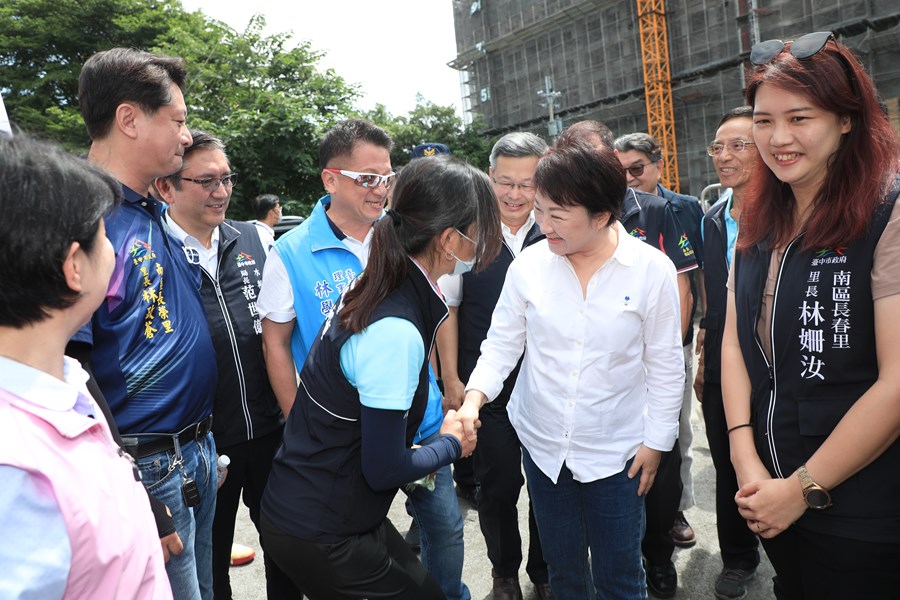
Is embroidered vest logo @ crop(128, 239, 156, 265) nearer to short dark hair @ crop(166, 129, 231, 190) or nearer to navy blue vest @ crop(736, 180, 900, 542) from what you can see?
short dark hair @ crop(166, 129, 231, 190)

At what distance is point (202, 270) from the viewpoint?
2.58 metres

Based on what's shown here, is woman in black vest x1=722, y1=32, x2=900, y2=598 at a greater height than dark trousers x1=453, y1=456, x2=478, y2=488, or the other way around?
woman in black vest x1=722, y1=32, x2=900, y2=598

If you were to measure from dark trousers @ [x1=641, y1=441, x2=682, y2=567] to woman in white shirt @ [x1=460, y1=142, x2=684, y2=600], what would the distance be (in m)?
0.47

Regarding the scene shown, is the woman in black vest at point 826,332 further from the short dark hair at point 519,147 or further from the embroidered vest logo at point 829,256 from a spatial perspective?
the short dark hair at point 519,147

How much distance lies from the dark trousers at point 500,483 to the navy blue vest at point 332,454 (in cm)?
110

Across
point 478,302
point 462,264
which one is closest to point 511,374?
point 478,302

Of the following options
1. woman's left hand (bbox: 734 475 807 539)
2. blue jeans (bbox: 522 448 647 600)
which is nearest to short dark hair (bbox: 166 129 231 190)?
blue jeans (bbox: 522 448 647 600)

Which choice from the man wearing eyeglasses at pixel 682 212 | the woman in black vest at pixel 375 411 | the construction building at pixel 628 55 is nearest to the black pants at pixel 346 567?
the woman in black vest at pixel 375 411

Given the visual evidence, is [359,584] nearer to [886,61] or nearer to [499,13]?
[886,61]

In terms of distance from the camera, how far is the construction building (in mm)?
21156

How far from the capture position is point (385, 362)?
1.60m

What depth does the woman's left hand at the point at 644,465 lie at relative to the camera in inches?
81.4

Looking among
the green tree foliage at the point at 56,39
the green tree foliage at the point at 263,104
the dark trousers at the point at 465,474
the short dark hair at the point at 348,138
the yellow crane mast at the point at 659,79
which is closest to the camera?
the short dark hair at the point at 348,138

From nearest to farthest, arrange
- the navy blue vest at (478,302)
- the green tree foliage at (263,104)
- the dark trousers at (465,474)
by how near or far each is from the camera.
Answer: the navy blue vest at (478,302), the dark trousers at (465,474), the green tree foliage at (263,104)
